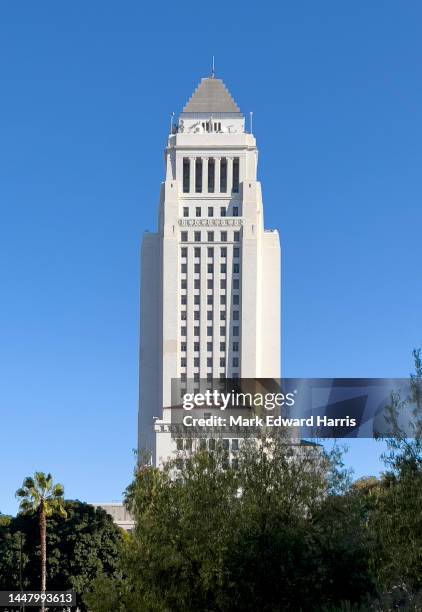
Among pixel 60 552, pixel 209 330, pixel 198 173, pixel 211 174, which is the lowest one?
pixel 60 552

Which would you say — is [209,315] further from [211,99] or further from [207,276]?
[211,99]

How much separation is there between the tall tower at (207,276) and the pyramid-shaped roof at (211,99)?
13.9 feet

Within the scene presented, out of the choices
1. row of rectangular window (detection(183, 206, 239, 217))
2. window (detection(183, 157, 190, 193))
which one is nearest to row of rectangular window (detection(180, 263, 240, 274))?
row of rectangular window (detection(183, 206, 239, 217))

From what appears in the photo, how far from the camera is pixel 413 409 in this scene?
135ft

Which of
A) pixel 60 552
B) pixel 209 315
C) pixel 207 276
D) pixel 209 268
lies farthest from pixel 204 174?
pixel 60 552

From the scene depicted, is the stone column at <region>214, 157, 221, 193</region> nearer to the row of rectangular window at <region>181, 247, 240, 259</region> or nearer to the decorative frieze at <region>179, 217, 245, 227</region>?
the decorative frieze at <region>179, 217, 245, 227</region>

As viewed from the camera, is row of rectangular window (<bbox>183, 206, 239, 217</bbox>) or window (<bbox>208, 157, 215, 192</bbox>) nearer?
row of rectangular window (<bbox>183, 206, 239, 217</bbox>)

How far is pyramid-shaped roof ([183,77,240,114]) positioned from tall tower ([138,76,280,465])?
423cm

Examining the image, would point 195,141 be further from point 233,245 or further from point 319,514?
point 319,514

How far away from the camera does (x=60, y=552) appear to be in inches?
4021

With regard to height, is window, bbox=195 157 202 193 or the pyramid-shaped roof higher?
the pyramid-shaped roof

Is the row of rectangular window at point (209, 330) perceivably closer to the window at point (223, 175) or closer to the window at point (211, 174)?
the window at point (223, 175)

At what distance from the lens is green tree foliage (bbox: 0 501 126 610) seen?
101m

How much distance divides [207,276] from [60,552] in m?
62.7
